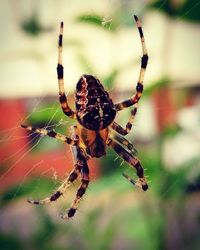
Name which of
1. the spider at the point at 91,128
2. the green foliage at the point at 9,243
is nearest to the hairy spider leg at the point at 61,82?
the spider at the point at 91,128

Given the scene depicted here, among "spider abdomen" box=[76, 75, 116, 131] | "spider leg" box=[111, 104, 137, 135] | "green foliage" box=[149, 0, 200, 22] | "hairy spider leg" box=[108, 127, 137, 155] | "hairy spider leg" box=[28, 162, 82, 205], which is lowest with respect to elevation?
"hairy spider leg" box=[28, 162, 82, 205]

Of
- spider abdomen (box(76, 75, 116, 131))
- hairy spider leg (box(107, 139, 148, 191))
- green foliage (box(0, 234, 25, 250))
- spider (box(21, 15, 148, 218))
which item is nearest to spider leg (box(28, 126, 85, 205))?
spider (box(21, 15, 148, 218))

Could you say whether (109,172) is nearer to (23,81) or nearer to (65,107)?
(65,107)

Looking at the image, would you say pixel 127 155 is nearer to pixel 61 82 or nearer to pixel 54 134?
pixel 54 134

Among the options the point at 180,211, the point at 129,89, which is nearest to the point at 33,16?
the point at 180,211

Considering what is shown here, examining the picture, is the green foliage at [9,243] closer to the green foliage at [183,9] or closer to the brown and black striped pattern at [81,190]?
the brown and black striped pattern at [81,190]

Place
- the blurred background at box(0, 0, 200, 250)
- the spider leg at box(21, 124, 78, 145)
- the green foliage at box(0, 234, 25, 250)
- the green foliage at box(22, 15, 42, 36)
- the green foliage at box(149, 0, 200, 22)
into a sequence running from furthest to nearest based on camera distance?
the green foliage at box(0, 234, 25, 250) → the green foliage at box(22, 15, 42, 36) → the blurred background at box(0, 0, 200, 250) → the green foliage at box(149, 0, 200, 22) → the spider leg at box(21, 124, 78, 145)

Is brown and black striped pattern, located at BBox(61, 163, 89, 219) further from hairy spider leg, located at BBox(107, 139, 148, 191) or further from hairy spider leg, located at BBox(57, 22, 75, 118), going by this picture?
hairy spider leg, located at BBox(57, 22, 75, 118)

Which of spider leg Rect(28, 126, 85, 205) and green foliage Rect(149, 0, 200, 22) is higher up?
green foliage Rect(149, 0, 200, 22)
